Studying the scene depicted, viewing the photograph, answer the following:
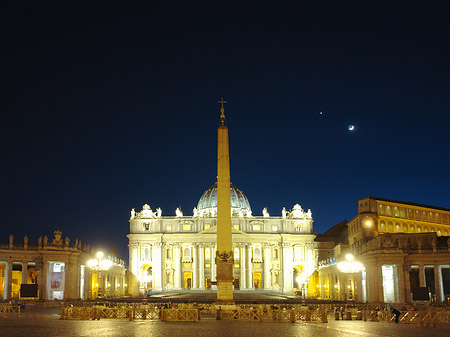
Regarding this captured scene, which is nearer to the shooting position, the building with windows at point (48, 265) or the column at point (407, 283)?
the column at point (407, 283)

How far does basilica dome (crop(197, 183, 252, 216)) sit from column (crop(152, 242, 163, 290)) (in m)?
15.0

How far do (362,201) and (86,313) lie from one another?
57360mm

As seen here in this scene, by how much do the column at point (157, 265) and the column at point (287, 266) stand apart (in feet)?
81.7

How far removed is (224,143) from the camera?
3959 cm

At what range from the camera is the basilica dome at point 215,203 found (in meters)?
127

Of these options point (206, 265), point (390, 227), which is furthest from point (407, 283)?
point (206, 265)

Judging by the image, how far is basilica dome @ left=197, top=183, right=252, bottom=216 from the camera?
127 meters

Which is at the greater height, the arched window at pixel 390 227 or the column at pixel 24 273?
the arched window at pixel 390 227

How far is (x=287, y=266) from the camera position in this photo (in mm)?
114438

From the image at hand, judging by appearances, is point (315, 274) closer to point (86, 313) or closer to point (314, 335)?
point (86, 313)

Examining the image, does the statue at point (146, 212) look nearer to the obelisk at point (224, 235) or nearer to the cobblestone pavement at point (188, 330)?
the obelisk at point (224, 235)

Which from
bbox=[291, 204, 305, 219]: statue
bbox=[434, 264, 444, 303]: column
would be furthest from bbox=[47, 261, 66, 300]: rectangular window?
bbox=[291, 204, 305, 219]: statue

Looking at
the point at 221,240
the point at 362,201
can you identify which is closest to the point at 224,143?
the point at 221,240

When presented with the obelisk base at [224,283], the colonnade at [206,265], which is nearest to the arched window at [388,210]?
the colonnade at [206,265]
